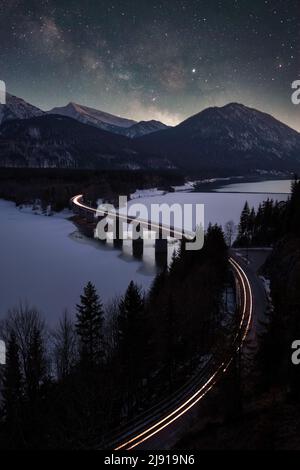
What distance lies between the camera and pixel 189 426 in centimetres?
1998

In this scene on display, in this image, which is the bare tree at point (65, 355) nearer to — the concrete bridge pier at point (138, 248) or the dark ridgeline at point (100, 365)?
the dark ridgeline at point (100, 365)

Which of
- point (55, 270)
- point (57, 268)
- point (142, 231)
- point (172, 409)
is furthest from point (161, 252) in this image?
point (172, 409)

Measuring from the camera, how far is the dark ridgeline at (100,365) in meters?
20.0

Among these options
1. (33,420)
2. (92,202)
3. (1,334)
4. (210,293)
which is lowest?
(33,420)

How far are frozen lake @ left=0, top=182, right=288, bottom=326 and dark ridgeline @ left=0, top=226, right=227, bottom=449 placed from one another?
882 cm

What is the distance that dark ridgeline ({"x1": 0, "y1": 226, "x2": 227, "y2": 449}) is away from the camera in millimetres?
20000

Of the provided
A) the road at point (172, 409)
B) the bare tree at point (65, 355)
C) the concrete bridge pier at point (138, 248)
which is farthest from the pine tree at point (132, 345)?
the concrete bridge pier at point (138, 248)

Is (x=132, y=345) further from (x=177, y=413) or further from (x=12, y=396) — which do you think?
(x=12, y=396)

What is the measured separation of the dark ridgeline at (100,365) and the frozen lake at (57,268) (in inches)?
347

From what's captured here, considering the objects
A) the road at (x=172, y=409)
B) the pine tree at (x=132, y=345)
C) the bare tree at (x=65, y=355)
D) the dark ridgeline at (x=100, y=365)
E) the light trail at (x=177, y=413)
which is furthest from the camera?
the bare tree at (x=65, y=355)

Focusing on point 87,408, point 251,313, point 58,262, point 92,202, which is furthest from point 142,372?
point 92,202
